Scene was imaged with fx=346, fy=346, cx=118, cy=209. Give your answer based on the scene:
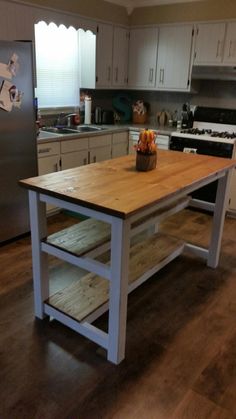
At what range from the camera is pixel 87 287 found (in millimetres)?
2301

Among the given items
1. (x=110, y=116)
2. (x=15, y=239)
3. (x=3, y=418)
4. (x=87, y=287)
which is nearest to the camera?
(x=3, y=418)

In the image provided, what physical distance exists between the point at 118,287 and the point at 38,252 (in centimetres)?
59

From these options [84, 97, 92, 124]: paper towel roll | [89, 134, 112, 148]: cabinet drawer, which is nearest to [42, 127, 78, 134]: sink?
[89, 134, 112, 148]: cabinet drawer

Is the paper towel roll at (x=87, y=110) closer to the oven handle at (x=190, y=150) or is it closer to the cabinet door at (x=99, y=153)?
the cabinet door at (x=99, y=153)

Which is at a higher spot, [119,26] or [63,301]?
[119,26]

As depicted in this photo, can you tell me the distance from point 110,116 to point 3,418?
3911 millimetres

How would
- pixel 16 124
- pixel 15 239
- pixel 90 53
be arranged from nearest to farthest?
1. pixel 16 124
2. pixel 15 239
3. pixel 90 53

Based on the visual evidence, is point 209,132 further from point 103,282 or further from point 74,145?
point 103,282

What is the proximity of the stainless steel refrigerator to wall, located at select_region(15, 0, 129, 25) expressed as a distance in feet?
2.78

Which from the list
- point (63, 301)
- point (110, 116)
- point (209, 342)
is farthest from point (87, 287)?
point (110, 116)

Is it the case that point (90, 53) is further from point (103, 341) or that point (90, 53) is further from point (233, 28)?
point (103, 341)

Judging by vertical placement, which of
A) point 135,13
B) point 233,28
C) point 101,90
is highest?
point 135,13

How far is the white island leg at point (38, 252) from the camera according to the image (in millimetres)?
1967

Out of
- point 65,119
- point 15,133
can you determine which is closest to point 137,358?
point 15,133
